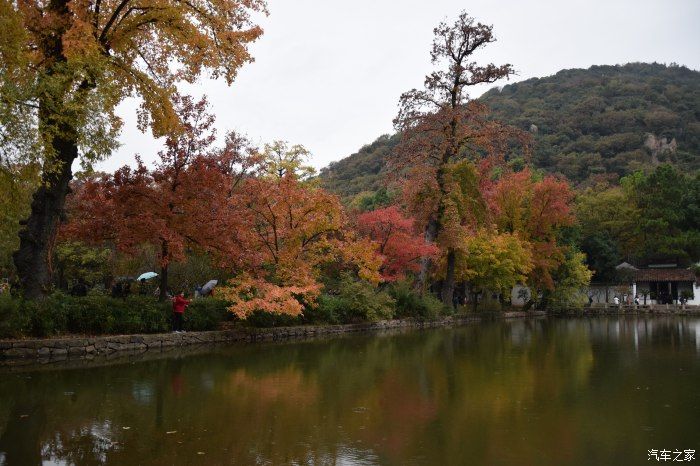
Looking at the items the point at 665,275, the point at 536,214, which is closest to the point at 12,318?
the point at 536,214

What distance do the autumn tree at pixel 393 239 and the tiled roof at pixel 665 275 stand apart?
28639 millimetres

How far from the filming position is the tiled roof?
44812 millimetres

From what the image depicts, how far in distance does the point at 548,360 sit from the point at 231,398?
792 cm

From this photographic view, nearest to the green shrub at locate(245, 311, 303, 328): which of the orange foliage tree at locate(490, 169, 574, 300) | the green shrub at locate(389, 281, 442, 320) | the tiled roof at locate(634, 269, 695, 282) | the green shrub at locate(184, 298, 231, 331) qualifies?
the green shrub at locate(184, 298, 231, 331)

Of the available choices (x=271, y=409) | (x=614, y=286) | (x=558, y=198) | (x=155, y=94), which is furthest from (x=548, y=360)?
(x=614, y=286)

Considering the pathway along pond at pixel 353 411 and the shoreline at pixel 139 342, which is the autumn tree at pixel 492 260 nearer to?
the shoreline at pixel 139 342

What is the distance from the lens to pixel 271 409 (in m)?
7.44

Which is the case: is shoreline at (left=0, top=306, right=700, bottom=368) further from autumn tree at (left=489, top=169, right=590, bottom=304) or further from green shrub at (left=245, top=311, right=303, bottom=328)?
autumn tree at (left=489, top=169, right=590, bottom=304)

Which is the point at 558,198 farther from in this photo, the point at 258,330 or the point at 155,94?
the point at 155,94

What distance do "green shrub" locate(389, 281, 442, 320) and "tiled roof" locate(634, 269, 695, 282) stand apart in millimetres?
27732

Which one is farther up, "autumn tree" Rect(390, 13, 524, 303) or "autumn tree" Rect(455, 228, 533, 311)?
"autumn tree" Rect(390, 13, 524, 303)

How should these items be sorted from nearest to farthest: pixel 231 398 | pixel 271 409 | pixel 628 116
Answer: pixel 271 409, pixel 231 398, pixel 628 116

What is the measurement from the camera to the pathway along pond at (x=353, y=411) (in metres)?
5.46

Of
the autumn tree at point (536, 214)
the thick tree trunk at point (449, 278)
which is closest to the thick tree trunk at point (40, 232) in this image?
the thick tree trunk at point (449, 278)
